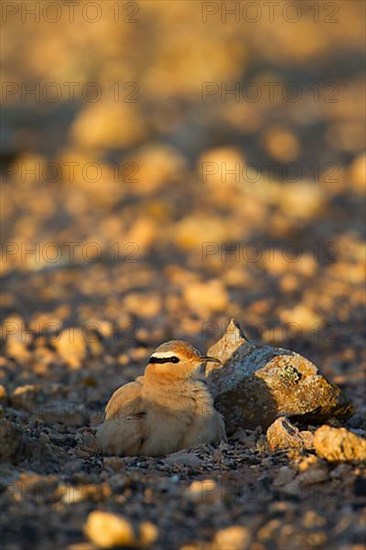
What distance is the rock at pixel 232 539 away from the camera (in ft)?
13.5

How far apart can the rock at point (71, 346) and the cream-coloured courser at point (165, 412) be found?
7.37 ft

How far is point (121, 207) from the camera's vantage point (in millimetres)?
12812

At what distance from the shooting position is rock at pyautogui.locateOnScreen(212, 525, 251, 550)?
411 centimetres

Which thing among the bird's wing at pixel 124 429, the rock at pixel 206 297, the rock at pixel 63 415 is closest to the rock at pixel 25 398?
the rock at pixel 63 415

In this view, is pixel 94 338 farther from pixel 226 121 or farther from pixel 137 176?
pixel 226 121

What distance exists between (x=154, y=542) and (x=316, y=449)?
135 cm

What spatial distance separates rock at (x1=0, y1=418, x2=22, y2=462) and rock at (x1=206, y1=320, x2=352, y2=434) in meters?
1.94

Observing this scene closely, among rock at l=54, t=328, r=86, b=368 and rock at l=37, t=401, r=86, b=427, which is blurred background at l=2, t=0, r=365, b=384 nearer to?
rock at l=54, t=328, r=86, b=368

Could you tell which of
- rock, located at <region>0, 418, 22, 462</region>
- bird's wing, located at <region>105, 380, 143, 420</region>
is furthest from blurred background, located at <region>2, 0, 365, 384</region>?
rock, located at <region>0, 418, 22, 462</region>

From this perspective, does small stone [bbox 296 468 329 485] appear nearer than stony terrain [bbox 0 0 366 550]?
No

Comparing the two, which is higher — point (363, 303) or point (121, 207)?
point (121, 207)

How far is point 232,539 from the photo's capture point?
413 centimetres

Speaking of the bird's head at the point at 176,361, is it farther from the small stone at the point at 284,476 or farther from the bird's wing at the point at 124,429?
the small stone at the point at 284,476

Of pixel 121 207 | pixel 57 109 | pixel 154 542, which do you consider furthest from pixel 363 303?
pixel 57 109
